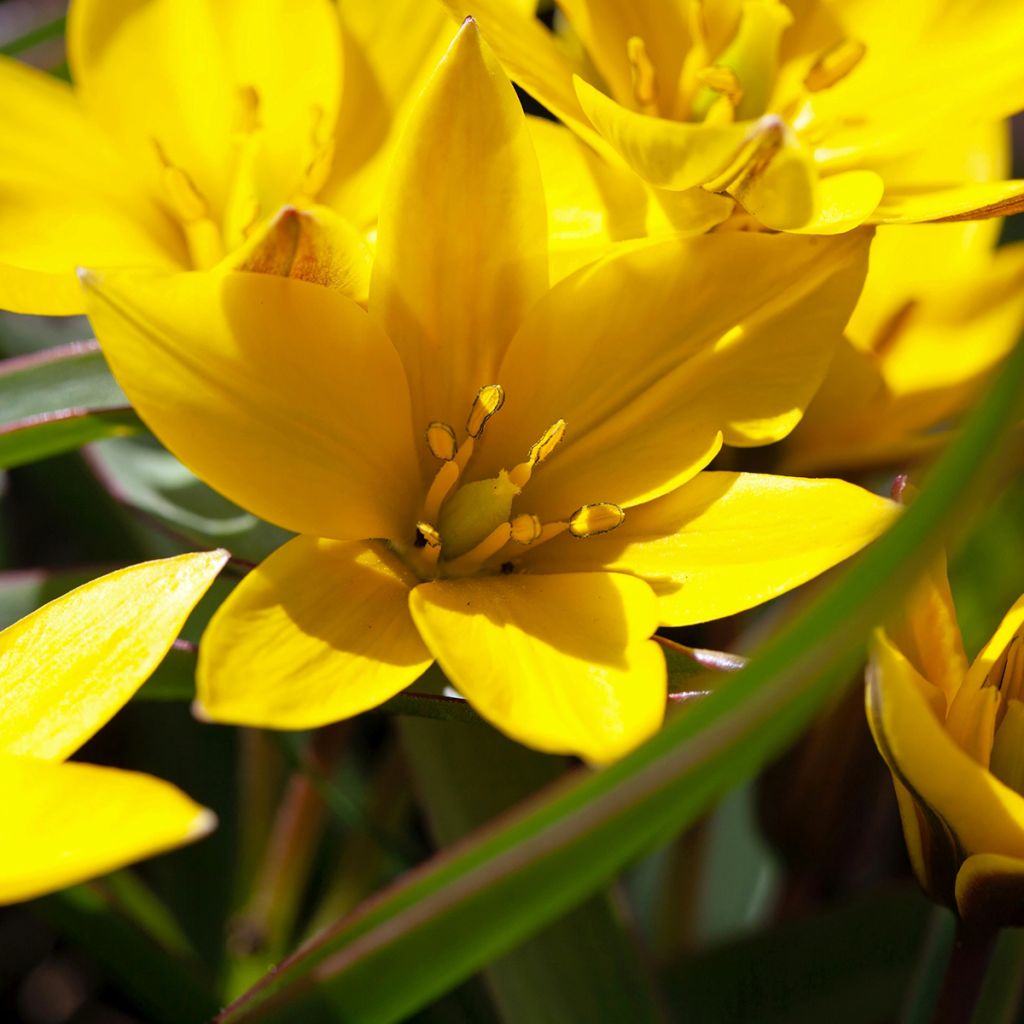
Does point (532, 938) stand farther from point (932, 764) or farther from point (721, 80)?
point (721, 80)

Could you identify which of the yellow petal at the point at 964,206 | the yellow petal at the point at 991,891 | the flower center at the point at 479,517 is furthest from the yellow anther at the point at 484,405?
the yellow petal at the point at 991,891

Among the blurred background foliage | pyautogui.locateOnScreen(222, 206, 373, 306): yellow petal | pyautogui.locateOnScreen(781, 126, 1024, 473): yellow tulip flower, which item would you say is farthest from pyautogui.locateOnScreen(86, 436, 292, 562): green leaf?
pyautogui.locateOnScreen(781, 126, 1024, 473): yellow tulip flower

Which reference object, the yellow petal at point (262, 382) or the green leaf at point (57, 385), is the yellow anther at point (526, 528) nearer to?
the yellow petal at point (262, 382)

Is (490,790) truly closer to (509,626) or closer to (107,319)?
(509,626)

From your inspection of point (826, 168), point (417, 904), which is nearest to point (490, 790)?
point (417, 904)

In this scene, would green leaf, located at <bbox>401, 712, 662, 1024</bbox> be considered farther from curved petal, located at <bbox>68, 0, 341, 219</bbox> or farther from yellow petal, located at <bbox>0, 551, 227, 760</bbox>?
curved petal, located at <bbox>68, 0, 341, 219</bbox>

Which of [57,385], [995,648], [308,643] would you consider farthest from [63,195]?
[995,648]
